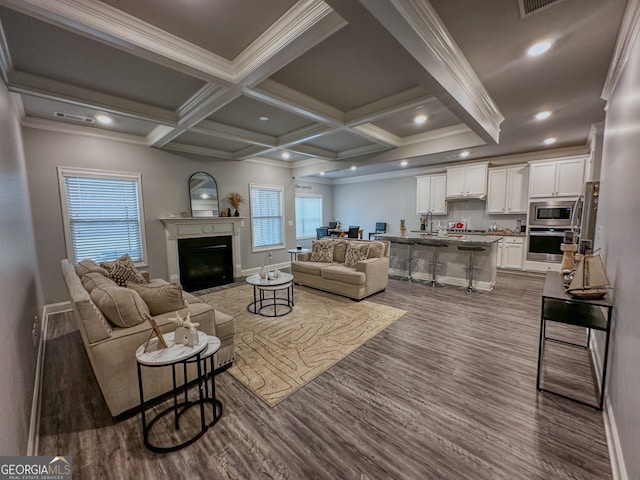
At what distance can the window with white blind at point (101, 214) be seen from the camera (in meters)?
4.07

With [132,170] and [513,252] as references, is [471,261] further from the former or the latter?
[132,170]

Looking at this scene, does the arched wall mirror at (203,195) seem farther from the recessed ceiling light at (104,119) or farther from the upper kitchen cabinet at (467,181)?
the upper kitchen cabinet at (467,181)

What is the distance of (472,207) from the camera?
695cm

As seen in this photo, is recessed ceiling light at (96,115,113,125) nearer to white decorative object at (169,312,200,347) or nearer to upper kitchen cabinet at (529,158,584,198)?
white decorative object at (169,312,200,347)

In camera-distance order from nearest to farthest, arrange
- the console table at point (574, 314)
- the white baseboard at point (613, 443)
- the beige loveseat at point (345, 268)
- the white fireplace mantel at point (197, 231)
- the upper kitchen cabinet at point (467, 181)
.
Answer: the white baseboard at point (613, 443) → the console table at point (574, 314) → the beige loveseat at point (345, 268) → the white fireplace mantel at point (197, 231) → the upper kitchen cabinet at point (467, 181)

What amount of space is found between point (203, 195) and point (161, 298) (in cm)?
382

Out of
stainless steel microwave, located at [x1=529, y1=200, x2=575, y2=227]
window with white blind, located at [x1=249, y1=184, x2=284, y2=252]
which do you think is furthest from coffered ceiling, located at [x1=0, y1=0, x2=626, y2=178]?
window with white blind, located at [x1=249, y1=184, x2=284, y2=252]

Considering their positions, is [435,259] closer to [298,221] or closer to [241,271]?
[241,271]

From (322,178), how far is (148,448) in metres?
8.96

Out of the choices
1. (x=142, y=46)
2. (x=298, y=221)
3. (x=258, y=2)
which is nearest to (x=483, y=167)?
(x=298, y=221)

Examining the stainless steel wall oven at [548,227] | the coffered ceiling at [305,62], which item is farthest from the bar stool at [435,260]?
the stainless steel wall oven at [548,227]

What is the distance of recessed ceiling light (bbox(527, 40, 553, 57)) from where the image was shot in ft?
7.11

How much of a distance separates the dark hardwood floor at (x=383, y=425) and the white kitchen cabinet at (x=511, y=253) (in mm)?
3699

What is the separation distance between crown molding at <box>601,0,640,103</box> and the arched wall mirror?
19.4 feet
